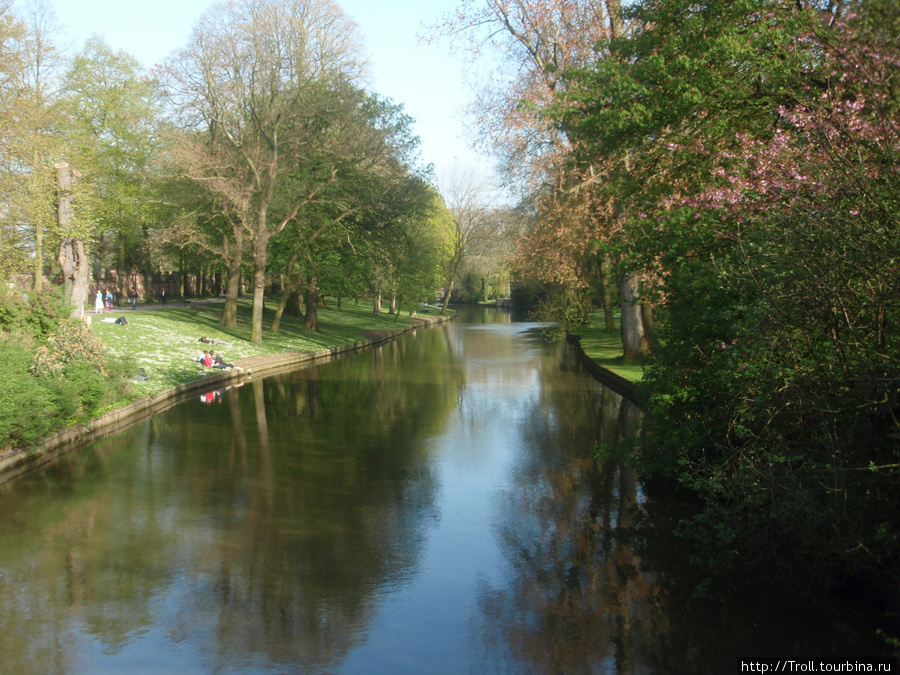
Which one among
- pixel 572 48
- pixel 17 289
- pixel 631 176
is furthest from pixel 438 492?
pixel 572 48

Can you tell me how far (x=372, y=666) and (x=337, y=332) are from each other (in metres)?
40.5

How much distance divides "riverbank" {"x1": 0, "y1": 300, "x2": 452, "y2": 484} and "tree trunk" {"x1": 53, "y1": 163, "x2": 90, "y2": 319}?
198cm

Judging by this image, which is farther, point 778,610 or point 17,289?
point 17,289

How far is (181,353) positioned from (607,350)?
18228 millimetres

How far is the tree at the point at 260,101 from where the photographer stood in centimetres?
3216

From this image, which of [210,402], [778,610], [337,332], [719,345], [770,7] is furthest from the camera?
[337,332]

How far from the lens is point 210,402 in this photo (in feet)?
66.9

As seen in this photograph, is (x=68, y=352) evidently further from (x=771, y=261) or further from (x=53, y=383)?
(x=771, y=261)

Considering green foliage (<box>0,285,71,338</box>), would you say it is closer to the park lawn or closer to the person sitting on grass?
the park lawn

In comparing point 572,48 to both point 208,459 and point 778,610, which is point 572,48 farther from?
point 778,610

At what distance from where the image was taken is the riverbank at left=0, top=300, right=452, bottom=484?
14.6 metres

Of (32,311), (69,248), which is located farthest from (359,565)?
(69,248)

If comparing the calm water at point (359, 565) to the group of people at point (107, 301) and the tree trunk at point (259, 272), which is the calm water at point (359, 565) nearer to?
the tree trunk at point (259, 272)

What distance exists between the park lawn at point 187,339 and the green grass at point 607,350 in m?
12.9
